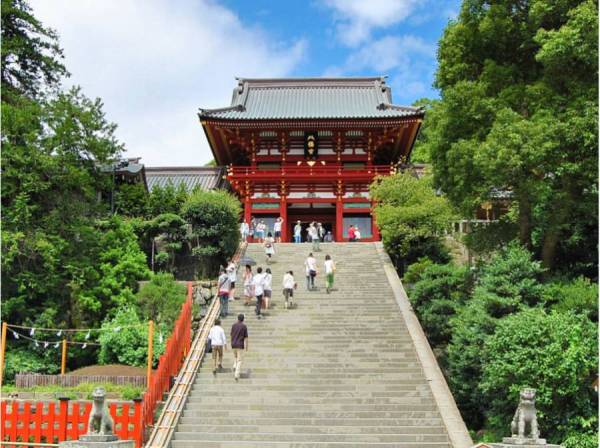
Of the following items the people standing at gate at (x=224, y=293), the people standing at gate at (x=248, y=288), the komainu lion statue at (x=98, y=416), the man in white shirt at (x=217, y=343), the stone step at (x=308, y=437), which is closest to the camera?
the komainu lion statue at (x=98, y=416)

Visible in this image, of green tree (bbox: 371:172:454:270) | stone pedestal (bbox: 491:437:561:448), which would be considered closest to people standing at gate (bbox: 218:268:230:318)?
green tree (bbox: 371:172:454:270)

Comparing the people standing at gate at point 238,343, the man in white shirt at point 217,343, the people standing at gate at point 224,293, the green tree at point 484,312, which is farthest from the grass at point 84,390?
the green tree at point 484,312

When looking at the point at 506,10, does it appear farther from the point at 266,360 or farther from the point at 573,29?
the point at 266,360

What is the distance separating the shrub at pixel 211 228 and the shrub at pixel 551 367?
12.5 m

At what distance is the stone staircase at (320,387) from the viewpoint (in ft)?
36.0

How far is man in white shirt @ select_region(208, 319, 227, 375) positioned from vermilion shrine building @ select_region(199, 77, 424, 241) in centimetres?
1523

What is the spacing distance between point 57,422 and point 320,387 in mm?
5083

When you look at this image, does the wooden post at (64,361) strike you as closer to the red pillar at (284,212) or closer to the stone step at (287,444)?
the stone step at (287,444)

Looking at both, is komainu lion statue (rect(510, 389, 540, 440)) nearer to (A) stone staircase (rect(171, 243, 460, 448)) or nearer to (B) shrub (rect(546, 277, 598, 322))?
(A) stone staircase (rect(171, 243, 460, 448))

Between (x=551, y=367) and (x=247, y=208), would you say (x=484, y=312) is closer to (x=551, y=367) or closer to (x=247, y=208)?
(x=551, y=367)

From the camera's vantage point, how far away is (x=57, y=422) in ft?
36.6

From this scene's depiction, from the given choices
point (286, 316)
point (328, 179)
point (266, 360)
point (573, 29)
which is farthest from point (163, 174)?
point (573, 29)

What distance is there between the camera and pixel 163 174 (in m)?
33.8

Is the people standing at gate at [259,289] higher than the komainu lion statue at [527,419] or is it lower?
higher
